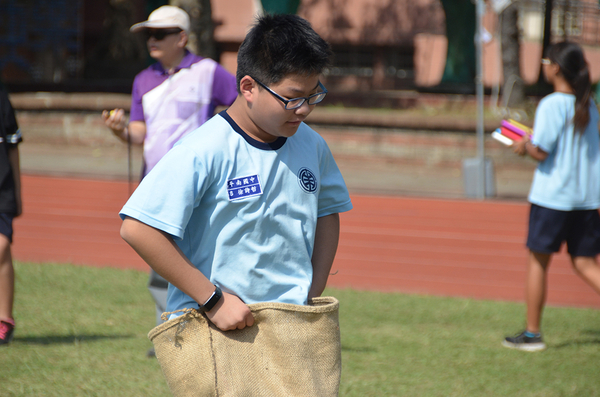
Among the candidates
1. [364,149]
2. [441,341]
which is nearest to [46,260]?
[441,341]

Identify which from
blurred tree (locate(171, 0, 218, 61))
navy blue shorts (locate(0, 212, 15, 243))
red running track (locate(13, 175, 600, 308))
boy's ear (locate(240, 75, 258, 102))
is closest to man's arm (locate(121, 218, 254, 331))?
boy's ear (locate(240, 75, 258, 102))

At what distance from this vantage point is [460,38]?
640 inches

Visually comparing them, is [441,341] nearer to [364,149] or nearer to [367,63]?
[364,149]

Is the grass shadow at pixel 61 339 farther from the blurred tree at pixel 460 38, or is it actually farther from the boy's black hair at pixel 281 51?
the blurred tree at pixel 460 38

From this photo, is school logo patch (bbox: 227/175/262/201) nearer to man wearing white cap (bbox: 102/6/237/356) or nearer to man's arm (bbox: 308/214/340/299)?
man's arm (bbox: 308/214/340/299)

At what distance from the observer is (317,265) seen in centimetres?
203

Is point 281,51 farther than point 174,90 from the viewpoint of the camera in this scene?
No

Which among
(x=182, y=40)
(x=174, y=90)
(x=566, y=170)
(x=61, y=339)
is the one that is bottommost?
(x=61, y=339)

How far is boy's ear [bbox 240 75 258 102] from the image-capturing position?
1.78 m

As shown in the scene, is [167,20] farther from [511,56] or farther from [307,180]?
[511,56]

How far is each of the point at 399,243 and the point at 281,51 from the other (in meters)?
5.77

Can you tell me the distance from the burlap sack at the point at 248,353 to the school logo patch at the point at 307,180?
0.35m

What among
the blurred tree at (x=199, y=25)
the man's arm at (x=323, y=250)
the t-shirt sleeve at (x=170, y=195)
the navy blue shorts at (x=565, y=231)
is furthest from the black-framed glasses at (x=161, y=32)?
the blurred tree at (x=199, y=25)

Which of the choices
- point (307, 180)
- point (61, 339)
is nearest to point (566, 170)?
point (307, 180)
